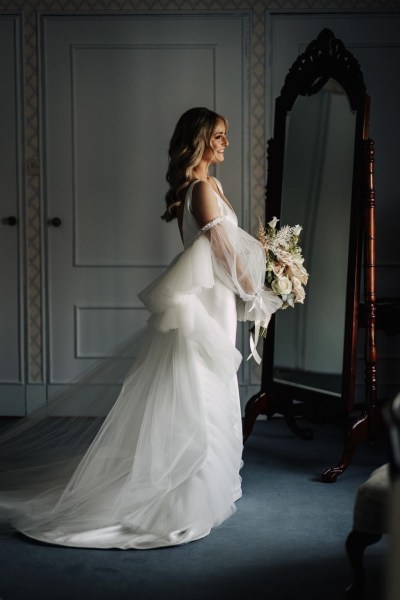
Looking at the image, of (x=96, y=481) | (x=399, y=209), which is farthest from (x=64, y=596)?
(x=399, y=209)

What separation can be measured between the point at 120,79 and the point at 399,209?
6.44 feet

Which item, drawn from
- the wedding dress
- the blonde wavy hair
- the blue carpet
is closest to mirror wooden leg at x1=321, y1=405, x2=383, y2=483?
the blue carpet

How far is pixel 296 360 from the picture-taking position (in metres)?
4.47

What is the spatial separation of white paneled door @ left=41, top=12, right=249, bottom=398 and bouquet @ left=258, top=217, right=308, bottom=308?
1768 mm

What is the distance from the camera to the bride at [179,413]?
3100 millimetres

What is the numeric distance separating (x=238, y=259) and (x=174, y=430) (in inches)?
29.0

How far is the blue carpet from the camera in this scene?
267 cm

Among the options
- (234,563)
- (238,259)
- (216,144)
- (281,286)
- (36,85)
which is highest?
(36,85)

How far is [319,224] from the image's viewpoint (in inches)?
169

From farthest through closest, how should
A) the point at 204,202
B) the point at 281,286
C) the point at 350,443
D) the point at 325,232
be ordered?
the point at 325,232 < the point at 350,443 < the point at 281,286 < the point at 204,202

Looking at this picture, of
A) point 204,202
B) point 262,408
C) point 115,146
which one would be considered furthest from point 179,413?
point 115,146

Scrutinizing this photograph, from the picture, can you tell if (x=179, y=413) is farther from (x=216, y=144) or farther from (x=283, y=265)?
(x=216, y=144)

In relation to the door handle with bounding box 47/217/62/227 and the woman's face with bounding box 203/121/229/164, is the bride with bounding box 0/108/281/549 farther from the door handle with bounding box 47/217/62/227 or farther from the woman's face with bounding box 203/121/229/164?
the door handle with bounding box 47/217/62/227

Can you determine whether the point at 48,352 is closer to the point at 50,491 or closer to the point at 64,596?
the point at 50,491
